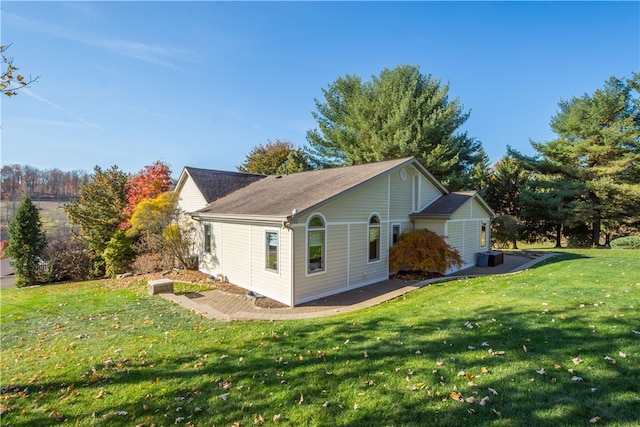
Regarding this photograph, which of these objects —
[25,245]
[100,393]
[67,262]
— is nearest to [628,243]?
[100,393]

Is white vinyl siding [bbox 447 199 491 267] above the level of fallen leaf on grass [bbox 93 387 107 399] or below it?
above

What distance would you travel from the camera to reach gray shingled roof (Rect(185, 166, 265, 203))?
1697cm

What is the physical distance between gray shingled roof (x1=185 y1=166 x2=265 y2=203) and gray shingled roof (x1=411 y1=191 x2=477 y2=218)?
10.8 m

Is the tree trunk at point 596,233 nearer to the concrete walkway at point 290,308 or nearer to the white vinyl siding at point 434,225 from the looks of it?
the white vinyl siding at point 434,225

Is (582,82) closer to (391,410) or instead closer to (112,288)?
(391,410)

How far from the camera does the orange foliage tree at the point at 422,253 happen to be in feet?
42.5

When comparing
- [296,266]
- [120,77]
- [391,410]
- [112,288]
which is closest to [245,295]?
[296,266]

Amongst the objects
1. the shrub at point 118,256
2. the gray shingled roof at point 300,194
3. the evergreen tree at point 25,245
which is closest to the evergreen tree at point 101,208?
the evergreen tree at point 25,245

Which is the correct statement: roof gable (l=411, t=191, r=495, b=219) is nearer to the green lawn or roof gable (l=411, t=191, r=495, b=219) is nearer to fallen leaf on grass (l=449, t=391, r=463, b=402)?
the green lawn


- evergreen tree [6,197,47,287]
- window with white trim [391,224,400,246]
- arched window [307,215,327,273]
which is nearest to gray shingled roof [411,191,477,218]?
window with white trim [391,224,400,246]

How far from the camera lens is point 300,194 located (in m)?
12.2

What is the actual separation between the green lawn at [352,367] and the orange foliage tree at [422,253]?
4.82 m

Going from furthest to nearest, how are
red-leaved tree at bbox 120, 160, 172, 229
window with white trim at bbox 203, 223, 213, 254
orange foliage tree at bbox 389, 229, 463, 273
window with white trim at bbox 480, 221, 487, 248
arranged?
1. red-leaved tree at bbox 120, 160, 172, 229
2. window with white trim at bbox 480, 221, 487, 248
3. window with white trim at bbox 203, 223, 213, 254
4. orange foliage tree at bbox 389, 229, 463, 273

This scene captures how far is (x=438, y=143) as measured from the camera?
25.0 m
